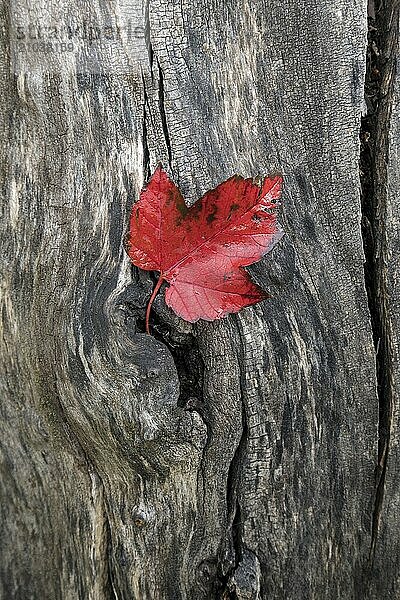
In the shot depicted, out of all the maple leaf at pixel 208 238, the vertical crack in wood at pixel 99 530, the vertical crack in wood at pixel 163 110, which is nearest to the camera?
the maple leaf at pixel 208 238

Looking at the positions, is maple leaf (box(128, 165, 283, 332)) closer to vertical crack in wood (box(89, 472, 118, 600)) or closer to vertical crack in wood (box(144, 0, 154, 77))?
vertical crack in wood (box(144, 0, 154, 77))

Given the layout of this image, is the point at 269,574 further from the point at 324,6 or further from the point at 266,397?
the point at 324,6

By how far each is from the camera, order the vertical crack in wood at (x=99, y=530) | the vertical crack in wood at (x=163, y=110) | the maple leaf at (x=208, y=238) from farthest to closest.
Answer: the vertical crack in wood at (x=99, y=530)
the vertical crack in wood at (x=163, y=110)
the maple leaf at (x=208, y=238)

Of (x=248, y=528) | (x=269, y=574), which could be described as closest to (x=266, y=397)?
(x=248, y=528)

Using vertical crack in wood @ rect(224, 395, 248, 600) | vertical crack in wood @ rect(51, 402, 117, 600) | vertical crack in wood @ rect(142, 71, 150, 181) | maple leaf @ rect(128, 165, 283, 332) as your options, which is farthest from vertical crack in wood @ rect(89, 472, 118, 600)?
vertical crack in wood @ rect(142, 71, 150, 181)

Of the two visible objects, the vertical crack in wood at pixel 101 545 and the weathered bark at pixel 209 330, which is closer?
the weathered bark at pixel 209 330

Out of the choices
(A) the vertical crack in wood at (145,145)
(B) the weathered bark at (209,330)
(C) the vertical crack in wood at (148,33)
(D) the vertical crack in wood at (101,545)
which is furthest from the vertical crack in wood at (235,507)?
(C) the vertical crack in wood at (148,33)

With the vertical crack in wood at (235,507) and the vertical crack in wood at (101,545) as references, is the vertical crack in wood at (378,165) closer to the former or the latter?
the vertical crack in wood at (235,507)

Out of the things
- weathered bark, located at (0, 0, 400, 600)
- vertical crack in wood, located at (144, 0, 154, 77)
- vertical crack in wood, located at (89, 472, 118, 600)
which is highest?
vertical crack in wood, located at (144, 0, 154, 77)

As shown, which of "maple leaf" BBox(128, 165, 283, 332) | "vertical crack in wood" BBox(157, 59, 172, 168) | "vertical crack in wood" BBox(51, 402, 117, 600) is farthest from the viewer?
"vertical crack in wood" BBox(51, 402, 117, 600)
